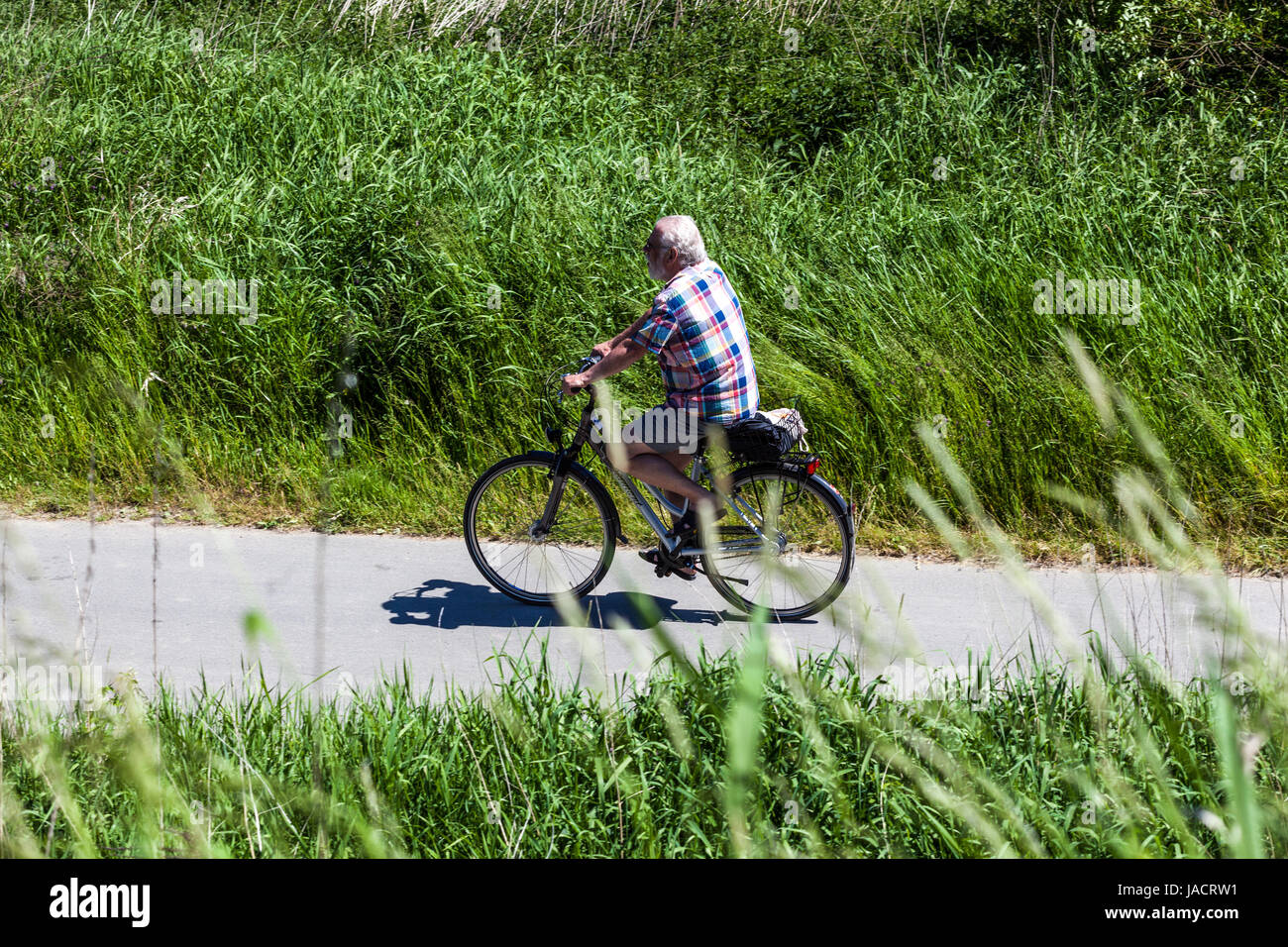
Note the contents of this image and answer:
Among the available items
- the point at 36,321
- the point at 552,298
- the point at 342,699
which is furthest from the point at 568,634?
the point at 36,321

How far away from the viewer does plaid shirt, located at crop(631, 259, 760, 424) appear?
549cm

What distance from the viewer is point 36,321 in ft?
28.7

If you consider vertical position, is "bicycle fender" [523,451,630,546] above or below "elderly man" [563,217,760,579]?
below

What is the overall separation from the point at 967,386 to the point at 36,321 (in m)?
6.86

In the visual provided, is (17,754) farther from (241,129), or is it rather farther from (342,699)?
(241,129)

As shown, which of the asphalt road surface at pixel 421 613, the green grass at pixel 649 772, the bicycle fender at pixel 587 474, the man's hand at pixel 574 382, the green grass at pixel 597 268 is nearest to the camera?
the green grass at pixel 649 772

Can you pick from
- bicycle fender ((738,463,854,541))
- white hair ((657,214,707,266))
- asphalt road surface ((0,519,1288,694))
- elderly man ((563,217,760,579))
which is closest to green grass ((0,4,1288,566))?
asphalt road surface ((0,519,1288,694))

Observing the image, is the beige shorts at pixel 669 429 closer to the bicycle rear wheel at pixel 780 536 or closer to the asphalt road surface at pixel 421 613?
the bicycle rear wheel at pixel 780 536

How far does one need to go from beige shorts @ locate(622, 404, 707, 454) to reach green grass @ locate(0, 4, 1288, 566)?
169cm

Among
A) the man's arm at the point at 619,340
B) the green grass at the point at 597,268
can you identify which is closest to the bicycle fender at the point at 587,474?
the man's arm at the point at 619,340

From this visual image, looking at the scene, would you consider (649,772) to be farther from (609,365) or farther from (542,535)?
(542,535)

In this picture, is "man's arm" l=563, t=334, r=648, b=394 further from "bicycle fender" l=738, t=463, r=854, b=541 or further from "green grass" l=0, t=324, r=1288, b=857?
"green grass" l=0, t=324, r=1288, b=857

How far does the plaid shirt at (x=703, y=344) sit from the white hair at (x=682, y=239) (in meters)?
0.05

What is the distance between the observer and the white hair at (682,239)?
5.49 meters
